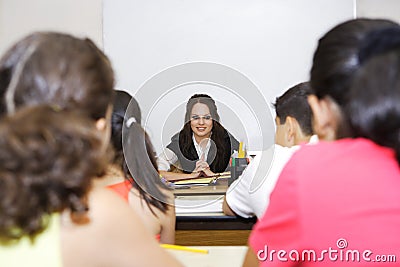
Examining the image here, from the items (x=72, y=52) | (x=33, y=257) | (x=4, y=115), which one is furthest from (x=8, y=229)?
(x=72, y=52)

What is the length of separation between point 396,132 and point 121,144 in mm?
800

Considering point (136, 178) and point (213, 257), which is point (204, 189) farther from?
point (213, 257)

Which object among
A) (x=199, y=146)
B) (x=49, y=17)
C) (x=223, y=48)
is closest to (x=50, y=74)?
(x=199, y=146)

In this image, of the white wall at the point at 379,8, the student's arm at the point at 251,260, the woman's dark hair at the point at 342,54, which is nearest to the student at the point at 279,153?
the student's arm at the point at 251,260

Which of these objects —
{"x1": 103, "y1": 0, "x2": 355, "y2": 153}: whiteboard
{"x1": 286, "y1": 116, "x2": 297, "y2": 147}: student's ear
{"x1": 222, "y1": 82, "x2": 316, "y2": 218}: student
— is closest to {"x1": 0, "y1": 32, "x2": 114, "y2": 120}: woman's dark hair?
{"x1": 222, "y1": 82, "x2": 316, "y2": 218}: student

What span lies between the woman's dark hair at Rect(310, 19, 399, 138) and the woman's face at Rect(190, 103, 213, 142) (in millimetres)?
1892

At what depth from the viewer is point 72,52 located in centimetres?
70

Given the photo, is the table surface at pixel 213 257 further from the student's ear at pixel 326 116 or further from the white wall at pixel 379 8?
the white wall at pixel 379 8

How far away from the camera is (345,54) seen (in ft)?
2.60

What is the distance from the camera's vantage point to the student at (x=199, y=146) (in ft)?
8.14

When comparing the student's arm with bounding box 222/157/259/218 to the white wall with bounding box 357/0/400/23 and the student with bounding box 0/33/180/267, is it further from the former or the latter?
the white wall with bounding box 357/0/400/23

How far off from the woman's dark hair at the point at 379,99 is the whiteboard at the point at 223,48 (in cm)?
251

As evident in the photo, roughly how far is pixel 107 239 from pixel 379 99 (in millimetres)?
460

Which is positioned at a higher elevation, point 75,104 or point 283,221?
point 75,104
